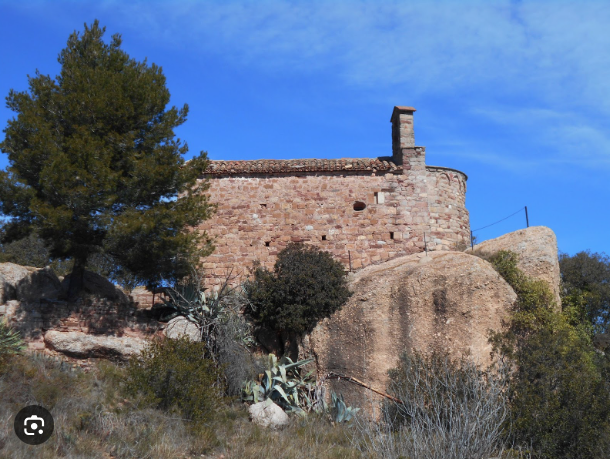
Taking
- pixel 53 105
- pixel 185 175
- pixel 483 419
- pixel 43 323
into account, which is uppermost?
pixel 53 105

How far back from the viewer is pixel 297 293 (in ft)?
55.8

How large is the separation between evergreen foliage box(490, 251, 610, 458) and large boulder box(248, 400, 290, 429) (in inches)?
209

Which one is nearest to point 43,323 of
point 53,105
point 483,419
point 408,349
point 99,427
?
point 99,427

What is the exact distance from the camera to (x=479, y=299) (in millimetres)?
15977

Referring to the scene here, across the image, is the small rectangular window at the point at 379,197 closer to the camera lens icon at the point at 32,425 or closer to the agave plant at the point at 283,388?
the agave plant at the point at 283,388

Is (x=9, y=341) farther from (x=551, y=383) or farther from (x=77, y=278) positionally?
(x=551, y=383)

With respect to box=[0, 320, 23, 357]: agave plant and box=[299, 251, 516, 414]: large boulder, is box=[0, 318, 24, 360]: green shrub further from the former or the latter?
box=[299, 251, 516, 414]: large boulder

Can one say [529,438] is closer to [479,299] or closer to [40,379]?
[479,299]

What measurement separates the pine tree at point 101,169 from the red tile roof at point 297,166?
9.53 feet

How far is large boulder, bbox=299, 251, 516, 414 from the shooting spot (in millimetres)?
15680

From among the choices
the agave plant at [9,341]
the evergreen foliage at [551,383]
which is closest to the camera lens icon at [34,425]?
the agave plant at [9,341]

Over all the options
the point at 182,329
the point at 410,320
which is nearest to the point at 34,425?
the point at 182,329

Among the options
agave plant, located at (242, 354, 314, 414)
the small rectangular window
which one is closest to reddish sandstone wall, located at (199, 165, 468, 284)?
the small rectangular window

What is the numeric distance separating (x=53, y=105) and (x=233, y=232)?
6964mm
